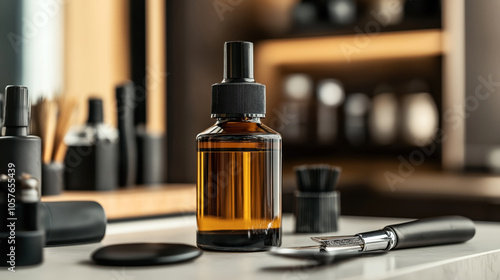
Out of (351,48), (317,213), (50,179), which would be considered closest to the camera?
(317,213)

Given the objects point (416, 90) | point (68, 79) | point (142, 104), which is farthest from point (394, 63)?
point (68, 79)

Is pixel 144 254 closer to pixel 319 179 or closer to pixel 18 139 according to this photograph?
pixel 18 139

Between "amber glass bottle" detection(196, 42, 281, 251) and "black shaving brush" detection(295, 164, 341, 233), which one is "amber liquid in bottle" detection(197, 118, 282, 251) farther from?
"black shaving brush" detection(295, 164, 341, 233)

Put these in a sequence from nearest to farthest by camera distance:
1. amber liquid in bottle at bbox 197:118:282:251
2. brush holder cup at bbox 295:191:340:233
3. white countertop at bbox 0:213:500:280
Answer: white countertop at bbox 0:213:500:280 < amber liquid in bottle at bbox 197:118:282:251 < brush holder cup at bbox 295:191:340:233

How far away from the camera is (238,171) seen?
0.54 m

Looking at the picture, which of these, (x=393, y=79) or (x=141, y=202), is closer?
(x=141, y=202)

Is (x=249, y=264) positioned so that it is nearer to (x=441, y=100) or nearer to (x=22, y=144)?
(x=22, y=144)

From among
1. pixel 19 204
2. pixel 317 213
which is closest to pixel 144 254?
pixel 19 204

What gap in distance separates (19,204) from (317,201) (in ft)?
1.13

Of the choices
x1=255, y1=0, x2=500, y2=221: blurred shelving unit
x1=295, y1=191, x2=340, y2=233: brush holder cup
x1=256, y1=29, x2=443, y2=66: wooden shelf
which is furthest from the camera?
x1=256, y1=29, x2=443, y2=66: wooden shelf

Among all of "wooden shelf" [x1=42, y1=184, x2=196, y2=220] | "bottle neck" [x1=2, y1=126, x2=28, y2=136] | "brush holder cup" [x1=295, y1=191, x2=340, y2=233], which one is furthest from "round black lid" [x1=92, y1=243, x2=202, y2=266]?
"wooden shelf" [x1=42, y1=184, x2=196, y2=220]

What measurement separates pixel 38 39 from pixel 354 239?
129 cm

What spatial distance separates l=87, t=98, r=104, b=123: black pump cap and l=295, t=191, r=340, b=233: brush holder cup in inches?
31.5

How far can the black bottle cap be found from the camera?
556mm
